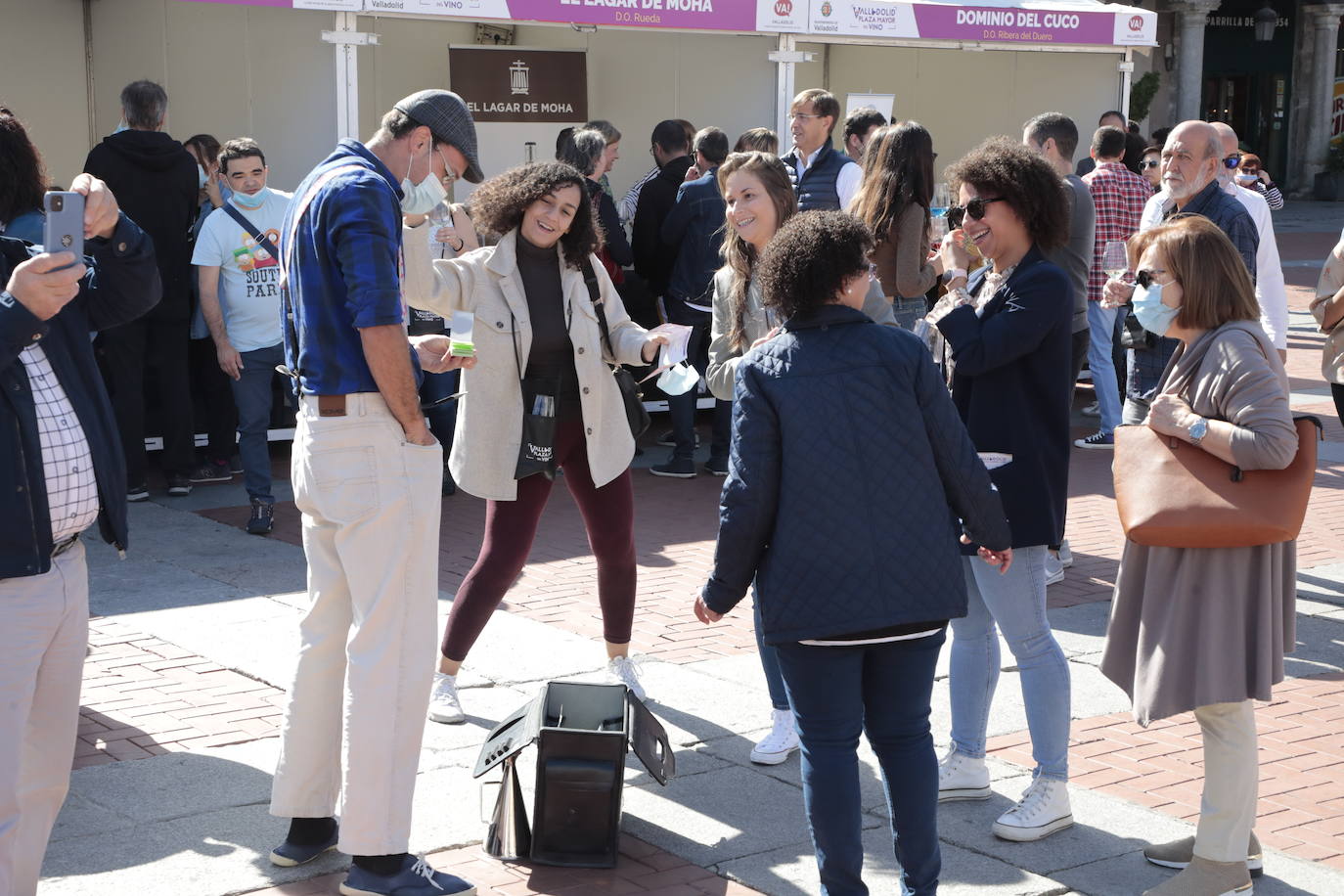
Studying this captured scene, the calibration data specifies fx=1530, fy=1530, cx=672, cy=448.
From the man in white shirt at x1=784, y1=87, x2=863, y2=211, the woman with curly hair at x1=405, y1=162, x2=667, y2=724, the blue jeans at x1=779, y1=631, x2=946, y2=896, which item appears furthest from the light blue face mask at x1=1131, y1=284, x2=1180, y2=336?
the man in white shirt at x1=784, y1=87, x2=863, y2=211

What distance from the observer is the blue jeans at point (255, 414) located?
786 centimetres

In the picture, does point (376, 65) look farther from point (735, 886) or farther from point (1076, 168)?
point (735, 886)

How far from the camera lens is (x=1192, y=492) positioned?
12.3 ft

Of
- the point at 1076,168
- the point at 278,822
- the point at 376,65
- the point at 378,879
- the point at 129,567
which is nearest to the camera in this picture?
the point at 378,879

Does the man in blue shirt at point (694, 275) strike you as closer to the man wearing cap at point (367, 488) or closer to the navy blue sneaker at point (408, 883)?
the man wearing cap at point (367, 488)

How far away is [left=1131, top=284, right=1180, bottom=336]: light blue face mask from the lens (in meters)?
3.90

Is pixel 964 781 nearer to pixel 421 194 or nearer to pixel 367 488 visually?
pixel 367 488

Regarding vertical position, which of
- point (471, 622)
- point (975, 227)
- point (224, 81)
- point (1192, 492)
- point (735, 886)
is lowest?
point (735, 886)

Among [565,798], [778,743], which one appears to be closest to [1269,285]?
[778,743]

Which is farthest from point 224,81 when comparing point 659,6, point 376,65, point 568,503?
point 568,503

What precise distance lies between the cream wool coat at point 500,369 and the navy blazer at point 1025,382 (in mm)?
1253

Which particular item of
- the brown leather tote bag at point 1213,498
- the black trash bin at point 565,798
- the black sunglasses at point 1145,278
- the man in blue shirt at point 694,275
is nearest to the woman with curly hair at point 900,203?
the black sunglasses at point 1145,278

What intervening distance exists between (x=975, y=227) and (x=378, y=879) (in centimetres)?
235

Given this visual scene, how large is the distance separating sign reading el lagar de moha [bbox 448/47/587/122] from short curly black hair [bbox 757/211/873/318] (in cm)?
883
